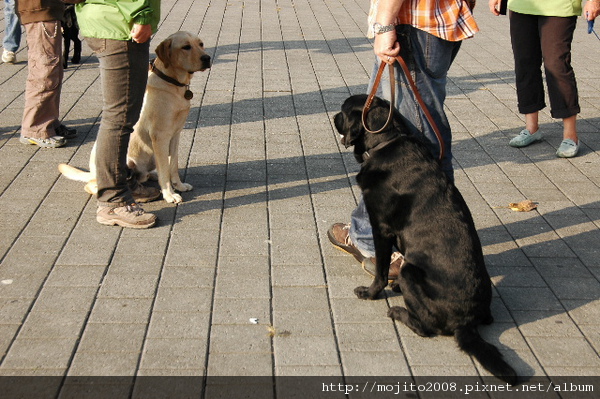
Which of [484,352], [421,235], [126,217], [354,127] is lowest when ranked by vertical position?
[126,217]

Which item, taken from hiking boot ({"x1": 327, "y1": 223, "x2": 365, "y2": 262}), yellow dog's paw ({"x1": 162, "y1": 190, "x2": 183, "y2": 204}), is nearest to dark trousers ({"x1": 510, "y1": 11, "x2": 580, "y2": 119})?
hiking boot ({"x1": 327, "y1": 223, "x2": 365, "y2": 262})

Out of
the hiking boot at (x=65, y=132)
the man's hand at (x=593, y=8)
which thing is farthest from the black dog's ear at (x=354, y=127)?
→ the hiking boot at (x=65, y=132)

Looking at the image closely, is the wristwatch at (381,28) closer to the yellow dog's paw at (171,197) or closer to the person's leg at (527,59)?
the yellow dog's paw at (171,197)

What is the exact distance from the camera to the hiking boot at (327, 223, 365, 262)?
4.37 metres

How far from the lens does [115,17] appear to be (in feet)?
14.4

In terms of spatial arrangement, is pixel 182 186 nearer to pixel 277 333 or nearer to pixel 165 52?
pixel 165 52

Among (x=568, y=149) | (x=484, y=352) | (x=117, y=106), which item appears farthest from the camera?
(x=568, y=149)

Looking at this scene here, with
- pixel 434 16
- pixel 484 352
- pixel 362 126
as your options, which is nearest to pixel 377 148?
pixel 362 126

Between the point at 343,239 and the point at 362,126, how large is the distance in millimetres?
920

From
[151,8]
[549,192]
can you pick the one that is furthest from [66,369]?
[549,192]

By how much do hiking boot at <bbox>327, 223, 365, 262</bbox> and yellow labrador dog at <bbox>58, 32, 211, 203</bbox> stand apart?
1.29 metres

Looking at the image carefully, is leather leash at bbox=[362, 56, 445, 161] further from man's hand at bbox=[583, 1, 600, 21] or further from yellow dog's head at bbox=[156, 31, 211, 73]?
man's hand at bbox=[583, 1, 600, 21]

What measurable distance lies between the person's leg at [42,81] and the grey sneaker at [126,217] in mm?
1762

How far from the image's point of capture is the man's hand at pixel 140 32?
4.36m
